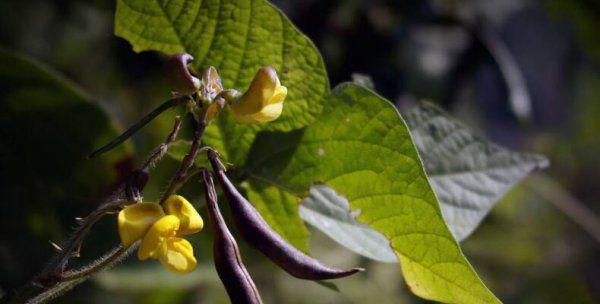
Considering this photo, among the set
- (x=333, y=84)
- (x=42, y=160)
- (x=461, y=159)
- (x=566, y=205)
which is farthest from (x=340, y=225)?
(x=566, y=205)

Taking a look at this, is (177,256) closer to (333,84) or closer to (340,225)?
(340,225)

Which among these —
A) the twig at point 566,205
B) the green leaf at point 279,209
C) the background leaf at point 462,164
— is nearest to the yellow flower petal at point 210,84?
the green leaf at point 279,209

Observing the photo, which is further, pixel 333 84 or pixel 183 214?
→ pixel 333 84

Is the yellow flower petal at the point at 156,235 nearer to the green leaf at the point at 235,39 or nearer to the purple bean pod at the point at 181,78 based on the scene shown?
the purple bean pod at the point at 181,78

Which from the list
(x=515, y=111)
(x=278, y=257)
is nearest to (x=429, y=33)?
(x=515, y=111)

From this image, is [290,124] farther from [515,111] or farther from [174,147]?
[515,111]

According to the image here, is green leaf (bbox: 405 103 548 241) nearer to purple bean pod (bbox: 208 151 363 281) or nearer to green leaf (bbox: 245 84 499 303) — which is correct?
green leaf (bbox: 245 84 499 303)
